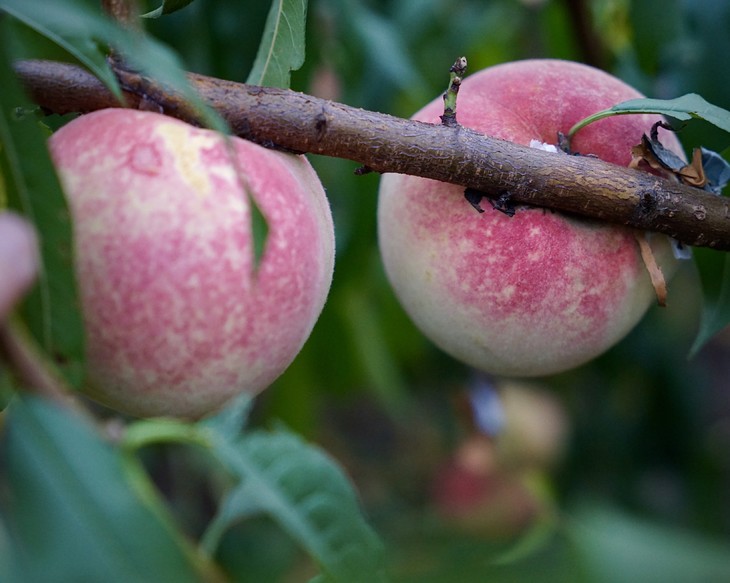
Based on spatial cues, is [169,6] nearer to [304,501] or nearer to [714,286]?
[304,501]

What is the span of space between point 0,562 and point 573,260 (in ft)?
1.76

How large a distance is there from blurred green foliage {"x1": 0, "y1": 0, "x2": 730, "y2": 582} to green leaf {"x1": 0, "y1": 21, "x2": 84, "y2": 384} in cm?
28

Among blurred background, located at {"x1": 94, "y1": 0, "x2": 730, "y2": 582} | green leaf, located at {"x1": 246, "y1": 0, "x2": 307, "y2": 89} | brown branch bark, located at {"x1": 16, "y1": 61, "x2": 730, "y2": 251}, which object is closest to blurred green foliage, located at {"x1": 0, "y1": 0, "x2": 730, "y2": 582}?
blurred background, located at {"x1": 94, "y1": 0, "x2": 730, "y2": 582}

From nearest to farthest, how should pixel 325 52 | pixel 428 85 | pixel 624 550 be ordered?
1. pixel 624 550
2. pixel 325 52
3. pixel 428 85

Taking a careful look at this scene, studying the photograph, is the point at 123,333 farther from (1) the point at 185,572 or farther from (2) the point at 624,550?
(2) the point at 624,550

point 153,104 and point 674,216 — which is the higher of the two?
point 153,104

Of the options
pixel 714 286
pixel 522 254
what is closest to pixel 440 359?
pixel 714 286

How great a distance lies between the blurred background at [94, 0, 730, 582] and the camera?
52.5 inches

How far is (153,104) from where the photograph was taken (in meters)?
0.70

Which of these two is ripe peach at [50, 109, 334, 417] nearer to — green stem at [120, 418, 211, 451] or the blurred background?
green stem at [120, 418, 211, 451]

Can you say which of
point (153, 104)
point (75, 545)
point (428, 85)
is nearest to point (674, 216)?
point (153, 104)

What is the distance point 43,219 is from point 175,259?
9 centimetres

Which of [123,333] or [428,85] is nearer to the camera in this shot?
[123,333]

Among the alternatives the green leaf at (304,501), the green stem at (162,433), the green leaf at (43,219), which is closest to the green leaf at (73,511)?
the green leaf at (43,219)
